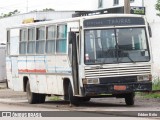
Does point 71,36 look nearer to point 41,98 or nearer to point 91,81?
point 91,81

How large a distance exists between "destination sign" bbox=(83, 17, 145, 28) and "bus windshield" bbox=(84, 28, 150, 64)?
210 mm

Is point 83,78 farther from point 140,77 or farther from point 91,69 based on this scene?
point 140,77

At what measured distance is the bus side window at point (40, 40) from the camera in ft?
80.5

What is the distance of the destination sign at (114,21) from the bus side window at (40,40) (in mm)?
3846

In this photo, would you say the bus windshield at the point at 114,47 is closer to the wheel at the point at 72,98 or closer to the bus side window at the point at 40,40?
the wheel at the point at 72,98

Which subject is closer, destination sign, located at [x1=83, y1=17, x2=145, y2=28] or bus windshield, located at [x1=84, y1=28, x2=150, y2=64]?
bus windshield, located at [x1=84, y1=28, x2=150, y2=64]

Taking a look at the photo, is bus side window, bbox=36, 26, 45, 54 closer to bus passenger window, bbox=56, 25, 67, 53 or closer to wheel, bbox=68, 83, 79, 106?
bus passenger window, bbox=56, 25, 67, 53

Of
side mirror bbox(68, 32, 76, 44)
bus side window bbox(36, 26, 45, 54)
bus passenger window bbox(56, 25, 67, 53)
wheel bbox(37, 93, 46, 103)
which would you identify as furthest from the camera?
wheel bbox(37, 93, 46, 103)

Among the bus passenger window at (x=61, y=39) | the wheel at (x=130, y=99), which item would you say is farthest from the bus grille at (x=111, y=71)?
the bus passenger window at (x=61, y=39)

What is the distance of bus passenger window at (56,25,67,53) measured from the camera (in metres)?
22.5

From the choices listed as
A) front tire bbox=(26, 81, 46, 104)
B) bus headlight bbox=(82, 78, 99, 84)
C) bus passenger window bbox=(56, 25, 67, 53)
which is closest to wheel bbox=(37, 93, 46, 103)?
front tire bbox=(26, 81, 46, 104)

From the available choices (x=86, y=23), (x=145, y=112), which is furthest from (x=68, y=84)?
(x=145, y=112)

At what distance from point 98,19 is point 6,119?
5.51 metres

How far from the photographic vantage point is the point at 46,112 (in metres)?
20.0
